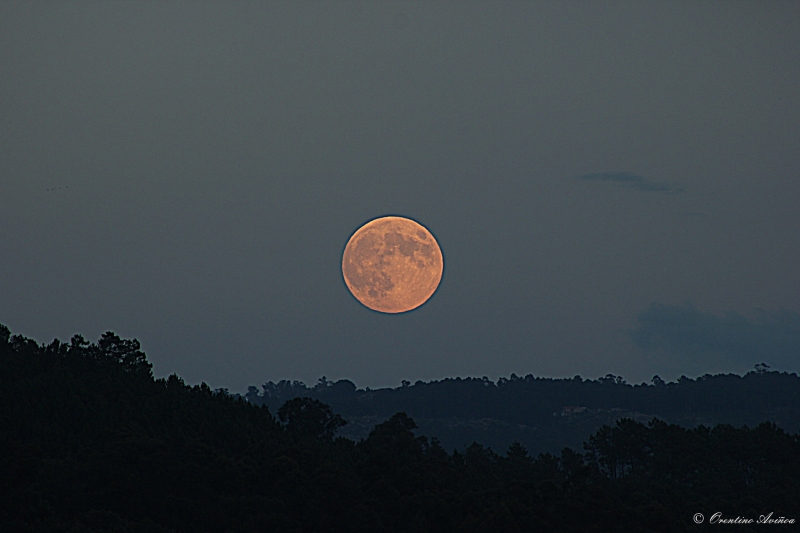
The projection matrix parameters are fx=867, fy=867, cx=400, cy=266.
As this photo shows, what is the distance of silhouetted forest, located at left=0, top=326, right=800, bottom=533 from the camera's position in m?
78.2

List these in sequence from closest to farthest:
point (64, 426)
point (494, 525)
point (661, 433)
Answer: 1. point (494, 525)
2. point (64, 426)
3. point (661, 433)

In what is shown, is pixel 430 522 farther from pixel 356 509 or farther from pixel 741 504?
pixel 741 504

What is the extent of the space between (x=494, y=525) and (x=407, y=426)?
210 feet

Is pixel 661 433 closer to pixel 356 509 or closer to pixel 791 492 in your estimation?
pixel 791 492

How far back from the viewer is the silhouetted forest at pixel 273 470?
257 ft

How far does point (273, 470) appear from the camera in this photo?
8800cm

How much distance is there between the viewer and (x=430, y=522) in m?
80.9

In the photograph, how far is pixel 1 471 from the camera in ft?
213

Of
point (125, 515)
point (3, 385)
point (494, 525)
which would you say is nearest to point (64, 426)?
point (3, 385)

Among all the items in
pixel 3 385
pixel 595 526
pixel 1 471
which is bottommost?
pixel 595 526

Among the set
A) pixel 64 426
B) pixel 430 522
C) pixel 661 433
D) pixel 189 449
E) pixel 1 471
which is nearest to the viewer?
pixel 1 471

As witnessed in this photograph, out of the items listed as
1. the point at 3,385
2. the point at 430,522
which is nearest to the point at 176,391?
the point at 3,385

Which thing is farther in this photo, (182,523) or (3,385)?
(3,385)

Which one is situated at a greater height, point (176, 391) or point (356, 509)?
point (176, 391)
